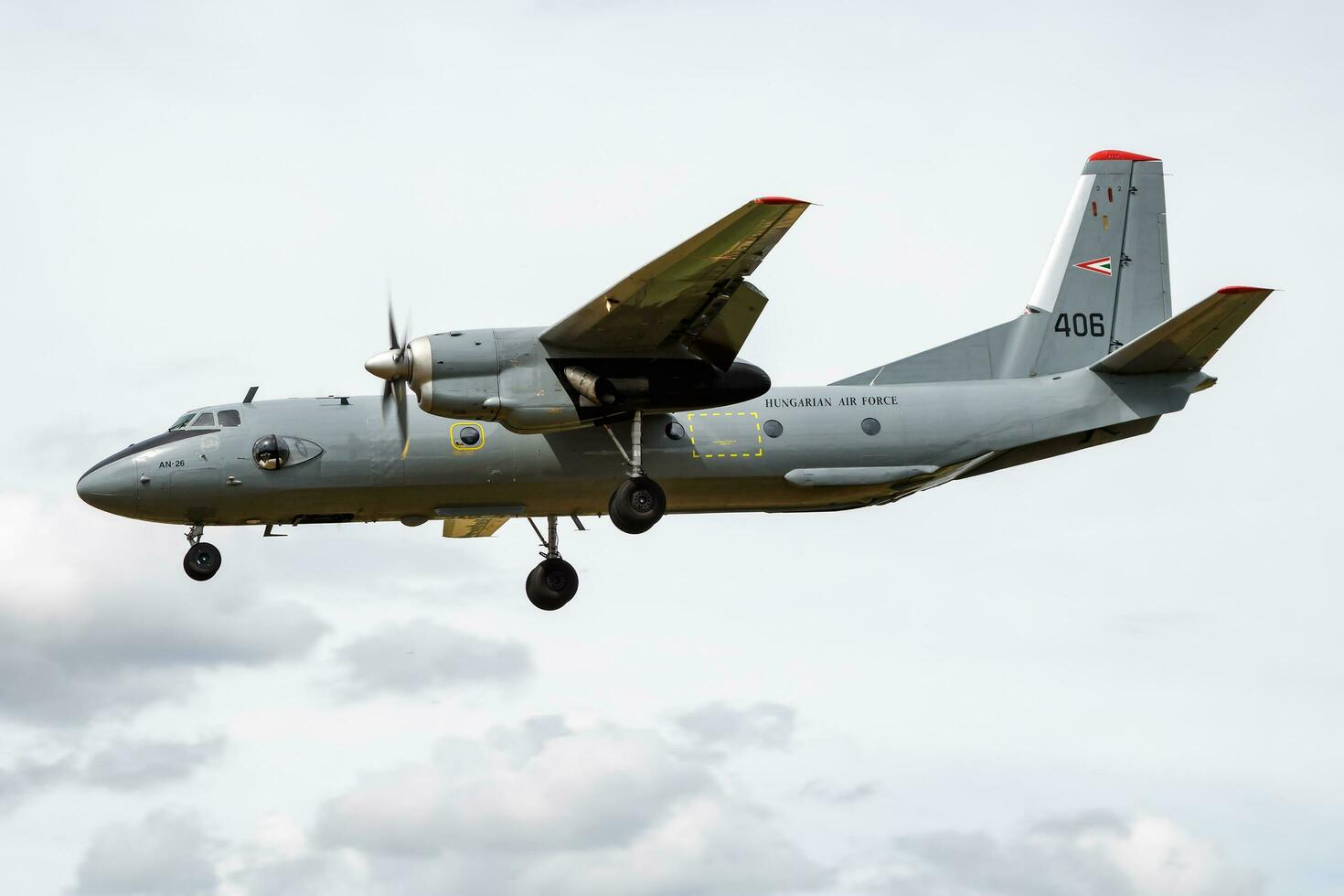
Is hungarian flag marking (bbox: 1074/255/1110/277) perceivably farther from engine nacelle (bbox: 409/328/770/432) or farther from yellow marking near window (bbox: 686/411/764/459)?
engine nacelle (bbox: 409/328/770/432)

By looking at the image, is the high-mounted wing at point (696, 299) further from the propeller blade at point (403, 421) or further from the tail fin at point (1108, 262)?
the tail fin at point (1108, 262)

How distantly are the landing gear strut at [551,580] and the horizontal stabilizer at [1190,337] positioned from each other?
9.35 meters

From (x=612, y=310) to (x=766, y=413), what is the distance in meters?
4.09

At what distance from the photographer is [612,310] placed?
1026 inches

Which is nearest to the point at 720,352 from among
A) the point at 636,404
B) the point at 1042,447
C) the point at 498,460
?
the point at 636,404

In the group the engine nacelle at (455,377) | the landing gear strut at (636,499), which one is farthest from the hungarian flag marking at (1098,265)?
the engine nacelle at (455,377)

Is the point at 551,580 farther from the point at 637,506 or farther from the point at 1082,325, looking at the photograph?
the point at 1082,325

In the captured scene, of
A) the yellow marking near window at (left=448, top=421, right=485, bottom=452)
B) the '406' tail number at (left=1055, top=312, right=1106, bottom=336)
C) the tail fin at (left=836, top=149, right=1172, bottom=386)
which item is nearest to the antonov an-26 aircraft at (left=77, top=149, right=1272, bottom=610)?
the yellow marking near window at (left=448, top=421, right=485, bottom=452)

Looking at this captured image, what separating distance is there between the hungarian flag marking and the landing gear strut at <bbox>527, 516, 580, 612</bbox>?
34.8 ft

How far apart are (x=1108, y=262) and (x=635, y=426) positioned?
1036 cm

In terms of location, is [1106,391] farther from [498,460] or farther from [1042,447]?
[498,460]

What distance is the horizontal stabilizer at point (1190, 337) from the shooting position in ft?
91.9

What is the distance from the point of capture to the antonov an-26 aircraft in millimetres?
26484

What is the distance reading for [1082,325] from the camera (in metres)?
32.7
